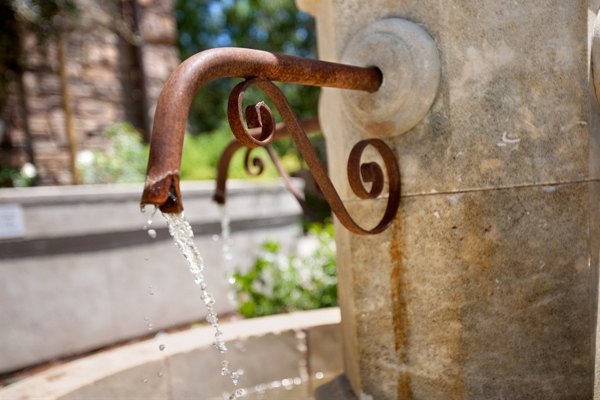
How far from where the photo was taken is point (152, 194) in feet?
3.18

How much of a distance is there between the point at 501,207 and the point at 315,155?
454 mm

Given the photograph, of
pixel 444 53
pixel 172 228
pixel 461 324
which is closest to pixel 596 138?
pixel 444 53

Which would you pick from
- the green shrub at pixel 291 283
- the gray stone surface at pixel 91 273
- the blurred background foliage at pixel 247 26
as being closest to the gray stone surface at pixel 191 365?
the green shrub at pixel 291 283

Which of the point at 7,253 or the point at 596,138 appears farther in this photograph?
the point at 7,253

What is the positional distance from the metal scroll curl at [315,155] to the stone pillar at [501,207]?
0.12 feet

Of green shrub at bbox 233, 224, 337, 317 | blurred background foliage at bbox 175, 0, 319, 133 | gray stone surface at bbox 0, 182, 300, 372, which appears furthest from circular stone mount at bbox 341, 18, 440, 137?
blurred background foliage at bbox 175, 0, 319, 133

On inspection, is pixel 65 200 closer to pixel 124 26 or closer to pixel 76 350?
pixel 76 350

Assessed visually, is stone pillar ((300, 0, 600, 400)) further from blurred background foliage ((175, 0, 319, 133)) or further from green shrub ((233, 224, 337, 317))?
blurred background foliage ((175, 0, 319, 133))

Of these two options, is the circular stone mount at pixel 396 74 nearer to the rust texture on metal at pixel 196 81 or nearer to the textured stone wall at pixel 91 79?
the rust texture on metal at pixel 196 81

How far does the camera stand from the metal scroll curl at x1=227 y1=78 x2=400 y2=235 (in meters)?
1.21

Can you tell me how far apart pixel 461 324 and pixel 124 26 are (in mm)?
6805

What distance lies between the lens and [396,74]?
1446mm

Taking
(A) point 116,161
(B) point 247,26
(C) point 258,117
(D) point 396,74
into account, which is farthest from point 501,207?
(B) point 247,26

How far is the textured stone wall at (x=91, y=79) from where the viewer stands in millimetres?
6832
